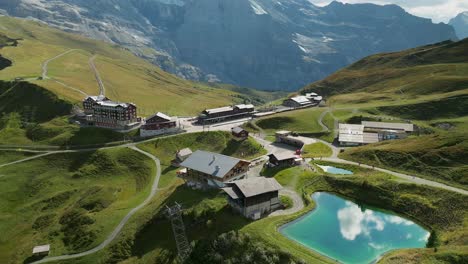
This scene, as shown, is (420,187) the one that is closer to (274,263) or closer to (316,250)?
(316,250)

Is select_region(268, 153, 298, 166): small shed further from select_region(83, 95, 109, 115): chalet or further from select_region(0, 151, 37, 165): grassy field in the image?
select_region(83, 95, 109, 115): chalet

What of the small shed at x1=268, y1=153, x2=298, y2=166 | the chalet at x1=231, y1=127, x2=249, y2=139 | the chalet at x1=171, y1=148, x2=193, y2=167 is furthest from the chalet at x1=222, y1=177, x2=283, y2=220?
the chalet at x1=231, y1=127, x2=249, y2=139

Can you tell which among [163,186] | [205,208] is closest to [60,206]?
[163,186]

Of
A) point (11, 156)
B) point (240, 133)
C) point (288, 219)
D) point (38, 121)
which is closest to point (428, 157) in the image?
point (288, 219)

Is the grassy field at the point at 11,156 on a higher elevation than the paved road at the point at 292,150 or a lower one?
lower

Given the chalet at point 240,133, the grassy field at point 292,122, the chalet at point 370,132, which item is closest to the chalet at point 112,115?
the chalet at point 240,133

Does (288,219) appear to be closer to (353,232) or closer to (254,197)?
(254,197)

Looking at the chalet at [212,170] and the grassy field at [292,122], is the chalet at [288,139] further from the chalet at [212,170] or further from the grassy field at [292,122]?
the chalet at [212,170]
